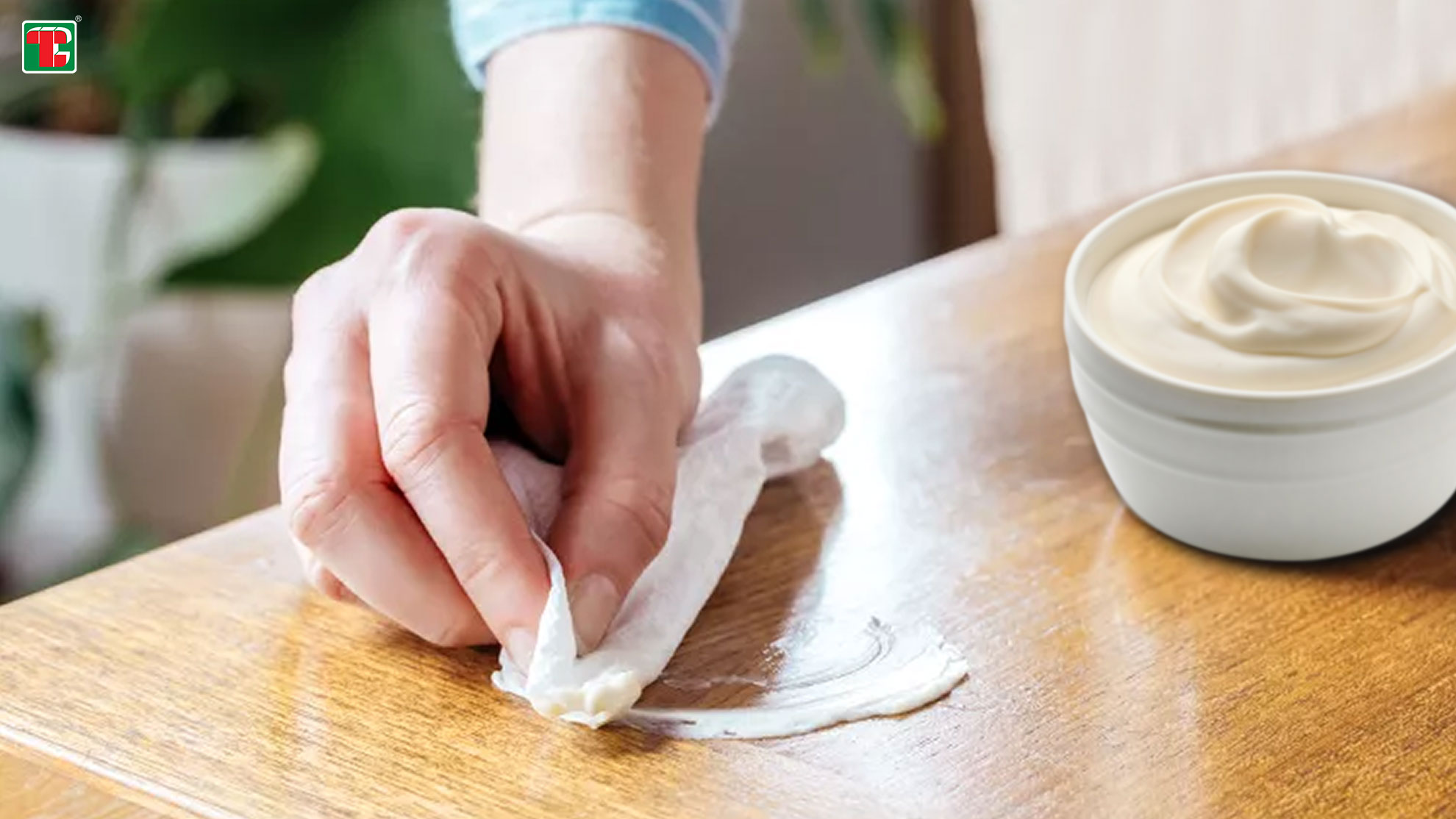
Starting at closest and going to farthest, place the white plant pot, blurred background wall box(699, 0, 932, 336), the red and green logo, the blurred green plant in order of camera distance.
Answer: the red and green logo
the white plant pot
the blurred green plant
blurred background wall box(699, 0, 932, 336)

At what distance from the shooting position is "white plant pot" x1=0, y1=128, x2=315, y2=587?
1.51 metres

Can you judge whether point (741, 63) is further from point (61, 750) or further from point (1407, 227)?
point (61, 750)

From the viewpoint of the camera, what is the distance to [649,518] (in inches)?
25.4

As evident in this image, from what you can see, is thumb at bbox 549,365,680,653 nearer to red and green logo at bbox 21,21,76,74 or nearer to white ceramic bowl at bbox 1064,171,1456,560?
white ceramic bowl at bbox 1064,171,1456,560

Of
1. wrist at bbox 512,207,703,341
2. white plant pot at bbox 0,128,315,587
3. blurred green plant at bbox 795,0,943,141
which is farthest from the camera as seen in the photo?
blurred green plant at bbox 795,0,943,141

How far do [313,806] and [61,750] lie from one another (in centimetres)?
10

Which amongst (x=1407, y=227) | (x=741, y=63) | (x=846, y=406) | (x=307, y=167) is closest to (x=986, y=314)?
(x=846, y=406)

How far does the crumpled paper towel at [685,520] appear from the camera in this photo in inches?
22.9

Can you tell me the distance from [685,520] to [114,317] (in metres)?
1.00

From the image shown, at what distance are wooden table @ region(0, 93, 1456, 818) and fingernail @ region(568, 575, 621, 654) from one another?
0.10ft

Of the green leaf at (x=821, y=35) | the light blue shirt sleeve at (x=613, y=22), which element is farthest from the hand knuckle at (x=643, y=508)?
the green leaf at (x=821, y=35)

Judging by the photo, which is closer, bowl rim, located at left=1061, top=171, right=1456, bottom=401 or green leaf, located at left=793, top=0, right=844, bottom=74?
bowl rim, located at left=1061, top=171, right=1456, bottom=401

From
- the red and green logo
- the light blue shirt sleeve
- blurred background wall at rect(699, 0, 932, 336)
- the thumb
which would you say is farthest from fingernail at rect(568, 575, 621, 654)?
blurred background wall at rect(699, 0, 932, 336)

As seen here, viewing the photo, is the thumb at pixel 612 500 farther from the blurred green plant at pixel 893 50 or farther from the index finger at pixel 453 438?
the blurred green plant at pixel 893 50
